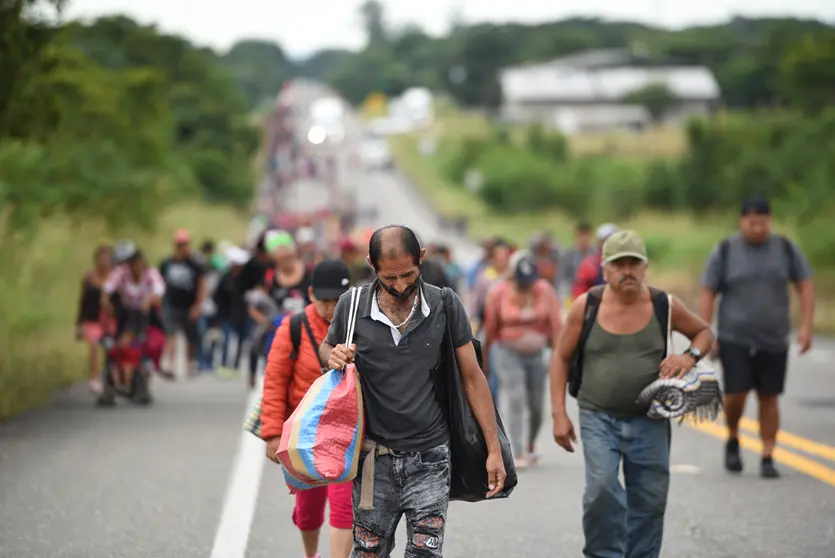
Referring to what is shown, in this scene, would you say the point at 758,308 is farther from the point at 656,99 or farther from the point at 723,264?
the point at 656,99

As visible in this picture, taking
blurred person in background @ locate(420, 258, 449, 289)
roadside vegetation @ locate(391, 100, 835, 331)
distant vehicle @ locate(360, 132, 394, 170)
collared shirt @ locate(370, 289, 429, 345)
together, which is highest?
collared shirt @ locate(370, 289, 429, 345)

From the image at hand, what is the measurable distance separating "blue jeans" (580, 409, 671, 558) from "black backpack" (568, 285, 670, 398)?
219mm

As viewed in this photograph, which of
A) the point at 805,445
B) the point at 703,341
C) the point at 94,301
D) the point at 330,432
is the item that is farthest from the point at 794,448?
the point at 330,432

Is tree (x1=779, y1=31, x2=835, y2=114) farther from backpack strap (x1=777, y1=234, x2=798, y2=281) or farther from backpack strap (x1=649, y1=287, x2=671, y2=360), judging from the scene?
backpack strap (x1=649, y1=287, x2=671, y2=360)

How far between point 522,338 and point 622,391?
196 inches

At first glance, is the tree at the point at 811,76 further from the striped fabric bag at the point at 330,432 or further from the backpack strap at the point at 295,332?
the striped fabric bag at the point at 330,432

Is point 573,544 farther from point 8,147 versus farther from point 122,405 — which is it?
point 8,147

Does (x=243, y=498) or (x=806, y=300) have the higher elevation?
(x=806, y=300)

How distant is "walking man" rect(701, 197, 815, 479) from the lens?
1156 centimetres

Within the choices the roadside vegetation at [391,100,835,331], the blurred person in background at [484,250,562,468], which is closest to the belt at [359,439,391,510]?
the blurred person in background at [484,250,562,468]

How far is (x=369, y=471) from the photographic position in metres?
6.35

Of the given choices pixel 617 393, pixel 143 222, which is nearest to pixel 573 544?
pixel 617 393

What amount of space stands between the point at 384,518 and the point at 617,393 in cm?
173

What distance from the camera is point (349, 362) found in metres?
6.30
